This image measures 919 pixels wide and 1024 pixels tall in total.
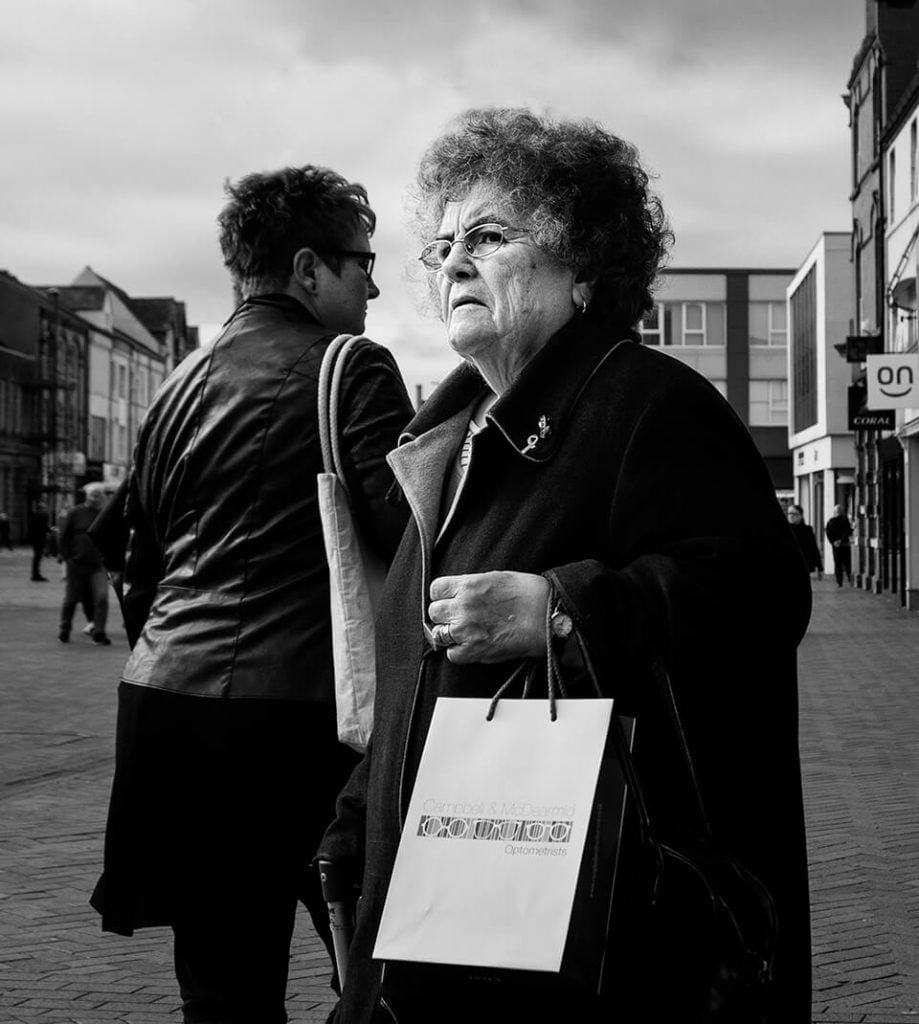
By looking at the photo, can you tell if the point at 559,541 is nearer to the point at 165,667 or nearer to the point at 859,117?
the point at 165,667

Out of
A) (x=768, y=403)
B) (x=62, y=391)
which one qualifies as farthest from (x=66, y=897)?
(x=62, y=391)

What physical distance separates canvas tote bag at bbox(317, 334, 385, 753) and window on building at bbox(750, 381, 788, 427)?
67992mm

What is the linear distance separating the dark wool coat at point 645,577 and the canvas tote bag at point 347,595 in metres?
0.48

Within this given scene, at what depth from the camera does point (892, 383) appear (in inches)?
910

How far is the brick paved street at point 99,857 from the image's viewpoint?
15.0 ft

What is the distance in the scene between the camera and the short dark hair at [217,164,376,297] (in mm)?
3311

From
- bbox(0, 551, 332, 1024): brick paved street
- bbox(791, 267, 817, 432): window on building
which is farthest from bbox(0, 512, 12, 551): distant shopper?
bbox(0, 551, 332, 1024): brick paved street

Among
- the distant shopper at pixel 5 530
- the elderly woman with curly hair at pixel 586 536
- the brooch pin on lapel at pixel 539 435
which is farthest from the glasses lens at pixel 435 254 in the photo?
the distant shopper at pixel 5 530

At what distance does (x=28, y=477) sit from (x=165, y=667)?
6817cm

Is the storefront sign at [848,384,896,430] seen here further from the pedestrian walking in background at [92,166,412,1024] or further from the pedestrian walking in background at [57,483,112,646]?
the pedestrian walking in background at [92,166,412,1024]

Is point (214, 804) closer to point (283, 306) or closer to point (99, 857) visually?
point (283, 306)

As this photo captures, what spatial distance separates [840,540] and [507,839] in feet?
114

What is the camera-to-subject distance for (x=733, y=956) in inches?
78.9

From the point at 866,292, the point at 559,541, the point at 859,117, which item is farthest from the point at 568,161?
the point at 859,117
